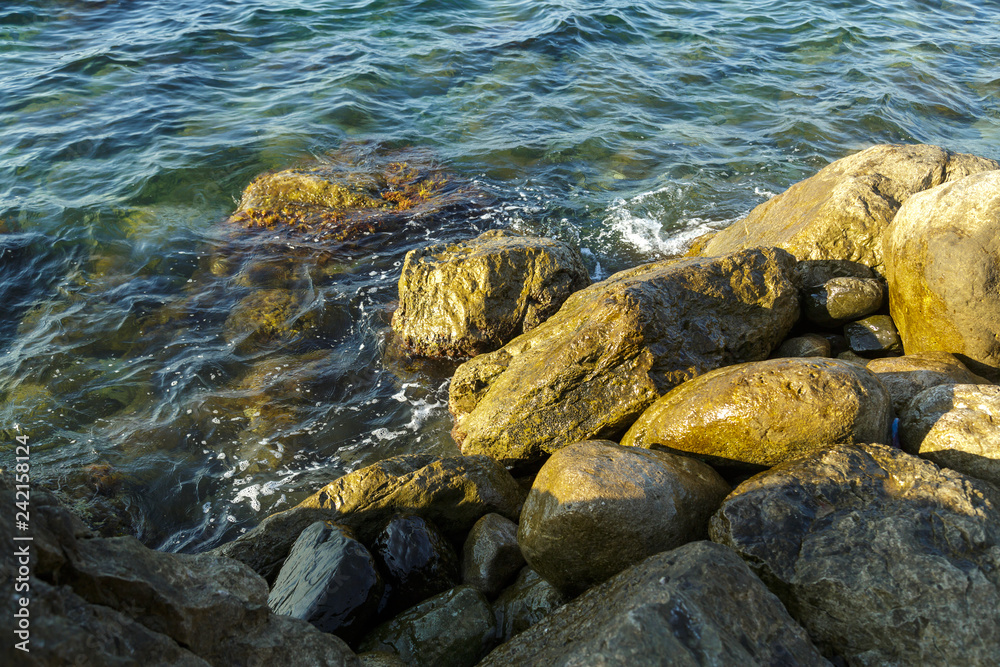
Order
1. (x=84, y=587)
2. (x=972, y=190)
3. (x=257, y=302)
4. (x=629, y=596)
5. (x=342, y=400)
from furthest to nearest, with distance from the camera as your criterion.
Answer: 1. (x=257, y=302)
2. (x=342, y=400)
3. (x=972, y=190)
4. (x=629, y=596)
5. (x=84, y=587)

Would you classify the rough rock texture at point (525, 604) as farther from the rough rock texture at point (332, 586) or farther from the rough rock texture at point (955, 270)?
the rough rock texture at point (955, 270)

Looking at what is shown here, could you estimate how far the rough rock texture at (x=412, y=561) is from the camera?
3.96 m

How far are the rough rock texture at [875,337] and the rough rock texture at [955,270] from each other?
0.18 metres

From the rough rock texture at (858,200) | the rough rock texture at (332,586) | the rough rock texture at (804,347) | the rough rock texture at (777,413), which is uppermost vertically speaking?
the rough rock texture at (858,200)

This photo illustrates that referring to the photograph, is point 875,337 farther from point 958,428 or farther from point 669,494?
point 669,494

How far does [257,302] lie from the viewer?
7578 millimetres

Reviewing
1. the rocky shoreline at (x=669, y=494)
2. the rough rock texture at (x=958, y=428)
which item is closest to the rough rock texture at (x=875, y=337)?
the rocky shoreline at (x=669, y=494)

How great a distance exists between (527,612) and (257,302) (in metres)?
5.10

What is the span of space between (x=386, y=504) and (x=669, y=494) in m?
1.83

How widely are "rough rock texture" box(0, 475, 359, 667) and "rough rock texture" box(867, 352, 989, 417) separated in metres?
3.82

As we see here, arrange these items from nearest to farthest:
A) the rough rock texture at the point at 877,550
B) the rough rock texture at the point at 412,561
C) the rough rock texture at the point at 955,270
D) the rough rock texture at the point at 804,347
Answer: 1. the rough rock texture at the point at 877,550
2. the rough rock texture at the point at 412,561
3. the rough rock texture at the point at 955,270
4. the rough rock texture at the point at 804,347

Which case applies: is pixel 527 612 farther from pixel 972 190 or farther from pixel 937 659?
pixel 972 190

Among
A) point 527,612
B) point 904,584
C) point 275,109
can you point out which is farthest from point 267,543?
point 275,109

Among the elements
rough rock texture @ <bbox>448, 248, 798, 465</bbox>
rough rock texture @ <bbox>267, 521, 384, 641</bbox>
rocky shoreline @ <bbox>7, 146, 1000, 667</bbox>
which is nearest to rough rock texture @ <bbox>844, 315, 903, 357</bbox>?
rocky shoreline @ <bbox>7, 146, 1000, 667</bbox>
